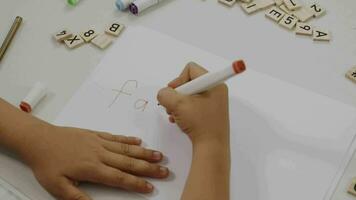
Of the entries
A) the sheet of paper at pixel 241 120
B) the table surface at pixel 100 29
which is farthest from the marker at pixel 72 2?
the sheet of paper at pixel 241 120

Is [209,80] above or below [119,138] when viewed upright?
above

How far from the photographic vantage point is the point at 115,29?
831 mm

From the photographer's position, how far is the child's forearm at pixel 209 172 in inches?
24.1

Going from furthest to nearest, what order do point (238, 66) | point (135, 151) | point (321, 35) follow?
point (321, 35)
point (135, 151)
point (238, 66)

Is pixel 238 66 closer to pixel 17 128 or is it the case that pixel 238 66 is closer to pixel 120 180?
pixel 120 180

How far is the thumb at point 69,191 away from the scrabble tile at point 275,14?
1.45 ft

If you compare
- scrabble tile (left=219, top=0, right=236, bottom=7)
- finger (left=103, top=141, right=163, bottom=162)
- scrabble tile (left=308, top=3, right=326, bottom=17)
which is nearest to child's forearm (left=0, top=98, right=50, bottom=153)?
finger (left=103, top=141, right=163, bottom=162)

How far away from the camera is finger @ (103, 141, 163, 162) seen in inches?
26.1

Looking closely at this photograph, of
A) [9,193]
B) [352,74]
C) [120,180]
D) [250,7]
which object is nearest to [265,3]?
[250,7]

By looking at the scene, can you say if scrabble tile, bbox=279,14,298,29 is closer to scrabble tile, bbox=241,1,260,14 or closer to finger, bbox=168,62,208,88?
scrabble tile, bbox=241,1,260,14

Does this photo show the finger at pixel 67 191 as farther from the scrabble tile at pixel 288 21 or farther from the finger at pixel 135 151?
the scrabble tile at pixel 288 21

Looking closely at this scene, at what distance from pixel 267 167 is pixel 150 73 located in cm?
25

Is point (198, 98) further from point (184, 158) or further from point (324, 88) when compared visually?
point (324, 88)

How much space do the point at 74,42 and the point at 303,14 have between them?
1.32ft
